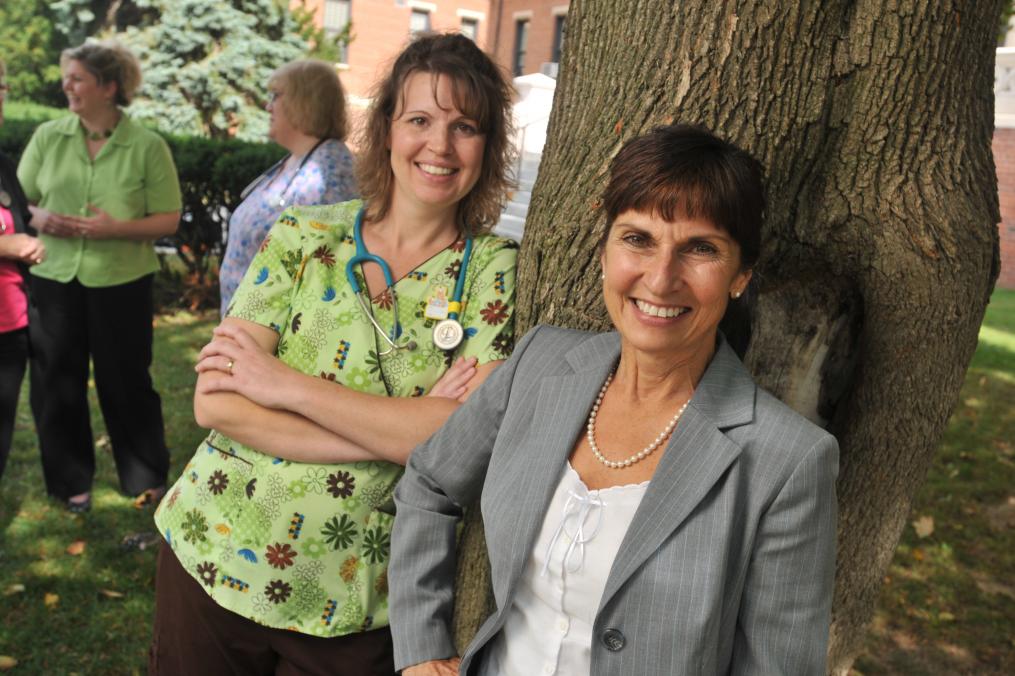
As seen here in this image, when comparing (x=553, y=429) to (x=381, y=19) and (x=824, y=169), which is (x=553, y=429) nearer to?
(x=824, y=169)

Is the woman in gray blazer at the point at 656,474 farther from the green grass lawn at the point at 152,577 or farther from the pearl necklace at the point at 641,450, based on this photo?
the green grass lawn at the point at 152,577

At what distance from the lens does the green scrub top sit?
5.37 metres

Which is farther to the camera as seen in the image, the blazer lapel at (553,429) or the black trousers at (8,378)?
the black trousers at (8,378)

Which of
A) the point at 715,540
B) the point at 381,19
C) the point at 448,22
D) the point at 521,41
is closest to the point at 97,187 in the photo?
the point at 715,540

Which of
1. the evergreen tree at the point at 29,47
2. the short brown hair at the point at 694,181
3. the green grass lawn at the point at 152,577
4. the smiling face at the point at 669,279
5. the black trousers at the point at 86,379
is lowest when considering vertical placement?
the evergreen tree at the point at 29,47

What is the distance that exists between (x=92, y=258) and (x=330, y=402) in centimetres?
364

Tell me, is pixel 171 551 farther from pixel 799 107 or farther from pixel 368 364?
pixel 799 107

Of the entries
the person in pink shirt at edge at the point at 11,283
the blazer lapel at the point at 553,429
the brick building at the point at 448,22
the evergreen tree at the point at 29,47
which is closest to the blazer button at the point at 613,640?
the blazer lapel at the point at 553,429

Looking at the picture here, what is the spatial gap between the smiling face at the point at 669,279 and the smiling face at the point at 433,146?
660mm

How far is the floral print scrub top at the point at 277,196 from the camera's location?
170 inches

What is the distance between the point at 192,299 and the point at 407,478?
8.57 meters

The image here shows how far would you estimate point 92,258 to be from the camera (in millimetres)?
5371

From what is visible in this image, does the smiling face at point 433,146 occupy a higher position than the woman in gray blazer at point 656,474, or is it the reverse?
the smiling face at point 433,146

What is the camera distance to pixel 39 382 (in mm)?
5586
